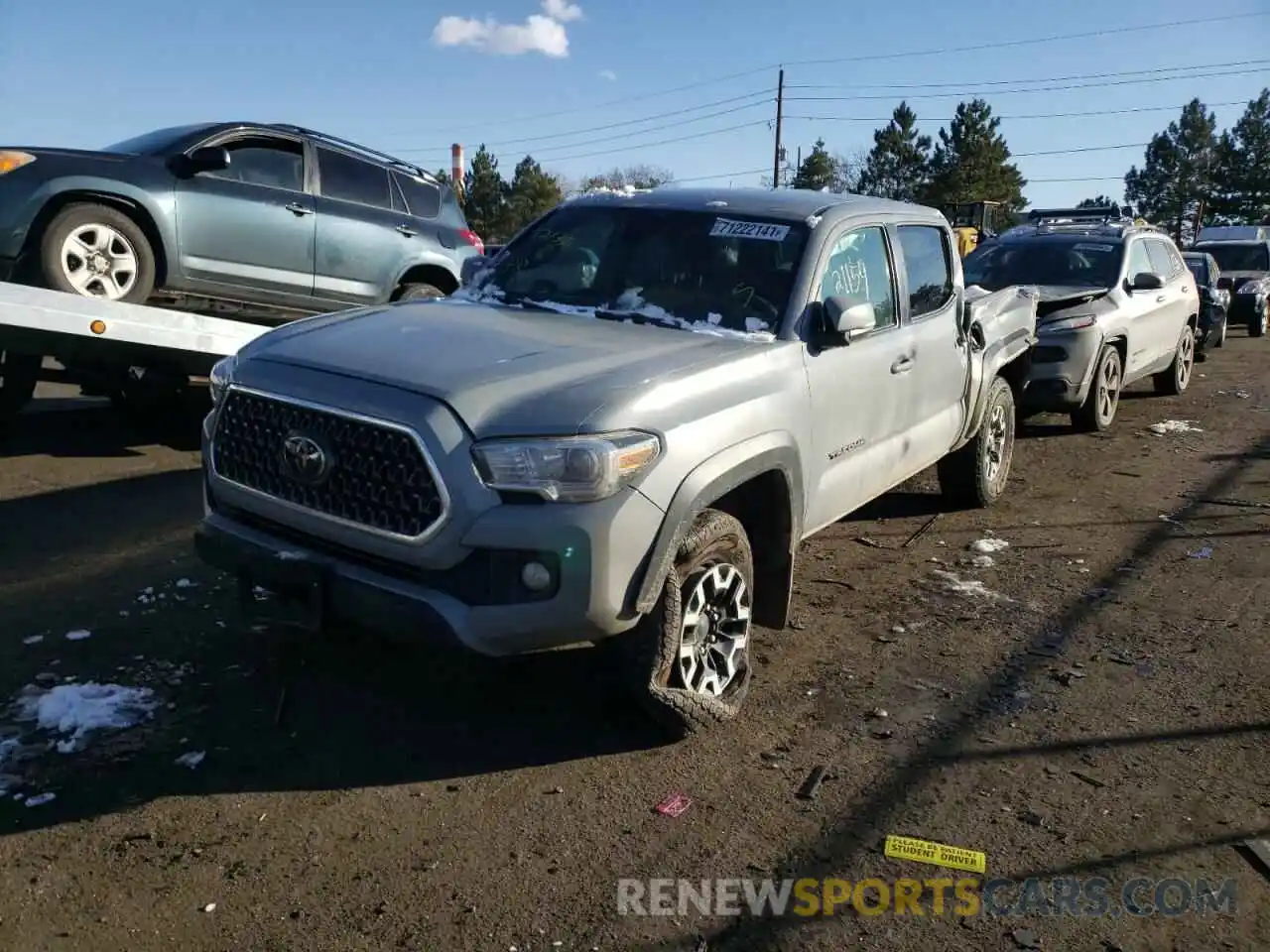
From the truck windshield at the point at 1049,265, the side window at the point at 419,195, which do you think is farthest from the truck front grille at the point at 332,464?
the truck windshield at the point at 1049,265

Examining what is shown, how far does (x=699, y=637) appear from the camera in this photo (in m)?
3.97

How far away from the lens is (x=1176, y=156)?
72188 mm

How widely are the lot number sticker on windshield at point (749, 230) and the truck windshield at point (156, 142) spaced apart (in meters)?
4.32

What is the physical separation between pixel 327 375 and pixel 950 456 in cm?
474

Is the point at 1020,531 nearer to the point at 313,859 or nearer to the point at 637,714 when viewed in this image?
the point at 637,714

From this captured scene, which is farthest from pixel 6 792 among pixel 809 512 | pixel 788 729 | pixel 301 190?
pixel 301 190

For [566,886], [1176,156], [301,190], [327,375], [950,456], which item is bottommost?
[566,886]

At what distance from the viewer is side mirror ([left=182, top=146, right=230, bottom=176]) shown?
712cm

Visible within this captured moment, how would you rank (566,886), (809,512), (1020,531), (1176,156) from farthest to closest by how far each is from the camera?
1. (1176,156)
2. (1020,531)
3. (809,512)
4. (566,886)

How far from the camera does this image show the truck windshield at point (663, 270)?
4.58 m

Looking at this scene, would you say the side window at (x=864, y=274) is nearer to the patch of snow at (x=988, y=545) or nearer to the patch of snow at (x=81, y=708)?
the patch of snow at (x=988, y=545)

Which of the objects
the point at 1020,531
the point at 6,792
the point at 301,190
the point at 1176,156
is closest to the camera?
the point at 6,792

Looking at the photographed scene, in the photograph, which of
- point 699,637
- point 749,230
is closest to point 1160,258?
point 749,230

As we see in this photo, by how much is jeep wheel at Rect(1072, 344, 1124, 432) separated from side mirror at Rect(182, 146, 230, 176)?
741cm
